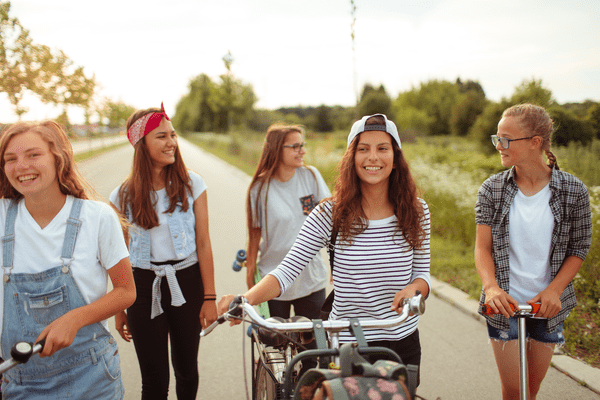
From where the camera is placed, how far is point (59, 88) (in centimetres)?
1266

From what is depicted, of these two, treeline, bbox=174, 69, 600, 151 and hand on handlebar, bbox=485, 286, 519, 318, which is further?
treeline, bbox=174, 69, 600, 151

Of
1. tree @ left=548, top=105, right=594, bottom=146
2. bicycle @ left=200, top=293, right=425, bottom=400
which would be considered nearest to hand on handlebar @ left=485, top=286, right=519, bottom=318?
bicycle @ left=200, top=293, right=425, bottom=400

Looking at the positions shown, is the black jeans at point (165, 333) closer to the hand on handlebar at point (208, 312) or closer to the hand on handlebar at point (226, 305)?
the hand on handlebar at point (208, 312)

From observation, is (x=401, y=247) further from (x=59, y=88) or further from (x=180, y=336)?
(x=59, y=88)

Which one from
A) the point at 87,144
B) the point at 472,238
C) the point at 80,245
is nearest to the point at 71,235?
the point at 80,245

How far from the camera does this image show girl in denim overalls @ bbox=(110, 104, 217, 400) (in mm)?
2533

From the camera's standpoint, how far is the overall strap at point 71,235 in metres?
1.72

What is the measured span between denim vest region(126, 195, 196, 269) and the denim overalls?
753 mm

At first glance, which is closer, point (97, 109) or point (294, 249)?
point (294, 249)

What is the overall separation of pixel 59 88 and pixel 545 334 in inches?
543

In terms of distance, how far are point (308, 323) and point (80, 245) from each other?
981 millimetres

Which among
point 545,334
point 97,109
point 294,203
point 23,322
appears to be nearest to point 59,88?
point 294,203

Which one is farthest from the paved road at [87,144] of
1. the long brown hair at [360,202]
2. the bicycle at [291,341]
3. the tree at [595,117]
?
the bicycle at [291,341]

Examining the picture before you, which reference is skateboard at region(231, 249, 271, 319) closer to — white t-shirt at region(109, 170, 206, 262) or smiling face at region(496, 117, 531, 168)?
white t-shirt at region(109, 170, 206, 262)
